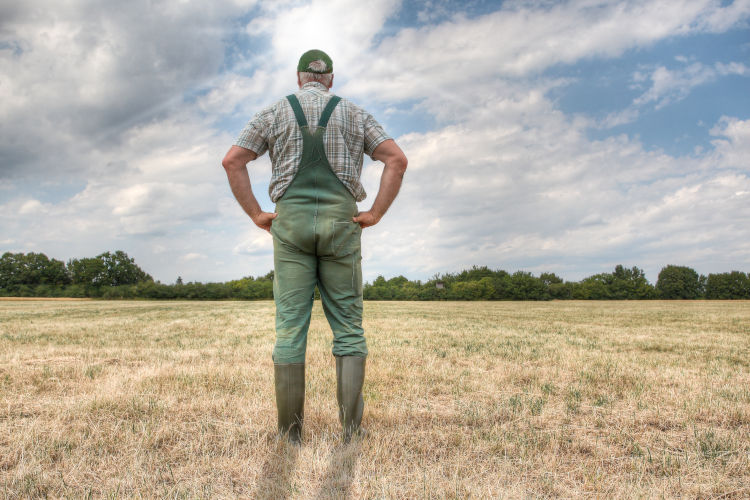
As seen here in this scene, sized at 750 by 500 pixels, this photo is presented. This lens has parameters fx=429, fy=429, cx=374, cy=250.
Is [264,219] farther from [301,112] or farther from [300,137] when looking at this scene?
[301,112]

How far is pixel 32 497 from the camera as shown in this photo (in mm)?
2486

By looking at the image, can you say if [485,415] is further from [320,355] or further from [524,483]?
[320,355]

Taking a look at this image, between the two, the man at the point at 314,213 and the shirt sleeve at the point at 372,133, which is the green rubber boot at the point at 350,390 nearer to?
the man at the point at 314,213

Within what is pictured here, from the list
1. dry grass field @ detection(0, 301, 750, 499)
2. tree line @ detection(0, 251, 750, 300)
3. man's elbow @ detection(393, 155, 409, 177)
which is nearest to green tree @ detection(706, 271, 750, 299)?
tree line @ detection(0, 251, 750, 300)

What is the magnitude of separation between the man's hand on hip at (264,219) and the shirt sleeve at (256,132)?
0.51 meters

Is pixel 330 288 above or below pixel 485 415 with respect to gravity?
above

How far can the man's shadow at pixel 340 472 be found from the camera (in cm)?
249

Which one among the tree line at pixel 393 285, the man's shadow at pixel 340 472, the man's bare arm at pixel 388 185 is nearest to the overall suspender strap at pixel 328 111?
the man's bare arm at pixel 388 185

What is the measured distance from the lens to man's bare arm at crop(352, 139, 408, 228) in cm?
338

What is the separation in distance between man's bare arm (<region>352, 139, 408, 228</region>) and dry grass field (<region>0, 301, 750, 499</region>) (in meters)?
1.70

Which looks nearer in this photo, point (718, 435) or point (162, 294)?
point (718, 435)

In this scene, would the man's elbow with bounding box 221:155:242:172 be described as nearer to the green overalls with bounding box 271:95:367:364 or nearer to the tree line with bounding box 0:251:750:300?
the green overalls with bounding box 271:95:367:364

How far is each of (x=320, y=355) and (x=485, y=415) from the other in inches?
148

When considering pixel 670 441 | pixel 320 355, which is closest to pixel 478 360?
pixel 320 355
